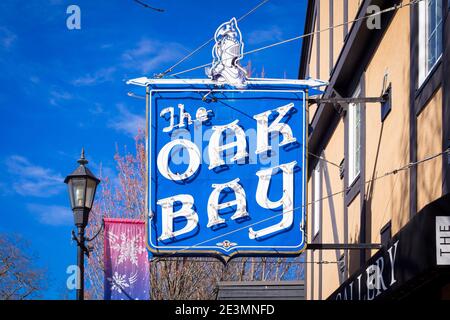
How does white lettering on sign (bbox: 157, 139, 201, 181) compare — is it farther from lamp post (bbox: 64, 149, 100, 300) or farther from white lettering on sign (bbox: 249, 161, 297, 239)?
lamp post (bbox: 64, 149, 100, 300)

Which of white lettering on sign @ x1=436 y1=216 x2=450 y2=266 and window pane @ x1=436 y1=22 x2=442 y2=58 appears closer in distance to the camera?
white lettering on sign @ x1=436 y1=216 x2=450 y2=266

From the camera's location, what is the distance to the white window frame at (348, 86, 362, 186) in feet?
54.2

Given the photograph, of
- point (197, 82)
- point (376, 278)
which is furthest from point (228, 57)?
point (376, 278)

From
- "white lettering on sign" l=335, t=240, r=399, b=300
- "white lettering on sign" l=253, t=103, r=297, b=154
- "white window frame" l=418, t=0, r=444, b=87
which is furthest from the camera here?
"white lettering on sign" l=253, t=103, r=297, b=154

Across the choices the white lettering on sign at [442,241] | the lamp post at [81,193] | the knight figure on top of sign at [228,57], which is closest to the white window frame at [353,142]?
the knight figure on top of sign at [228,57]

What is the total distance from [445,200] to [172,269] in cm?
2631

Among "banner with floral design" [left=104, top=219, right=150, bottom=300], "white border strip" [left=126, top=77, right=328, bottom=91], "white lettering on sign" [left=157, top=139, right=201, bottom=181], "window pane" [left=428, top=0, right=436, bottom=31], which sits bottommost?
"banner with floral design" [left=104, top=219, right=150, bottom=300]

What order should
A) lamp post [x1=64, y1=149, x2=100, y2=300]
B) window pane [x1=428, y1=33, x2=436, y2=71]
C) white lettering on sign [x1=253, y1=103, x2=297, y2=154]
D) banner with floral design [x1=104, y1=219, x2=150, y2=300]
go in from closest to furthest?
window pane [x1=428, y1=33, x2=436, y2=71] < white lettering on sign [x1=253, y1=103, x2=297, y2=154] < lamp post [x1=64, y1=149, x2=100, y2=300] < banner with floral design [x1=104, y1=219, x2=150, y2=300]

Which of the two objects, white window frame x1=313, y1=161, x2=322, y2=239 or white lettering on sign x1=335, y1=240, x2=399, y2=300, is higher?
white window frame x1=313, y1=161, x2=322, y2=239

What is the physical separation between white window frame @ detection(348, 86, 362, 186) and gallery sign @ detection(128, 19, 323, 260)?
11.5 ft

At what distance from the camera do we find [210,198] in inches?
519

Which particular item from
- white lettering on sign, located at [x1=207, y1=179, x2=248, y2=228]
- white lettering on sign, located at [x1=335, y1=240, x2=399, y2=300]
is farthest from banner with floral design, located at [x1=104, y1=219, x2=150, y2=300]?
white lettering on sign, located at [x1=335, y1=240, x2=399, y2=300]
